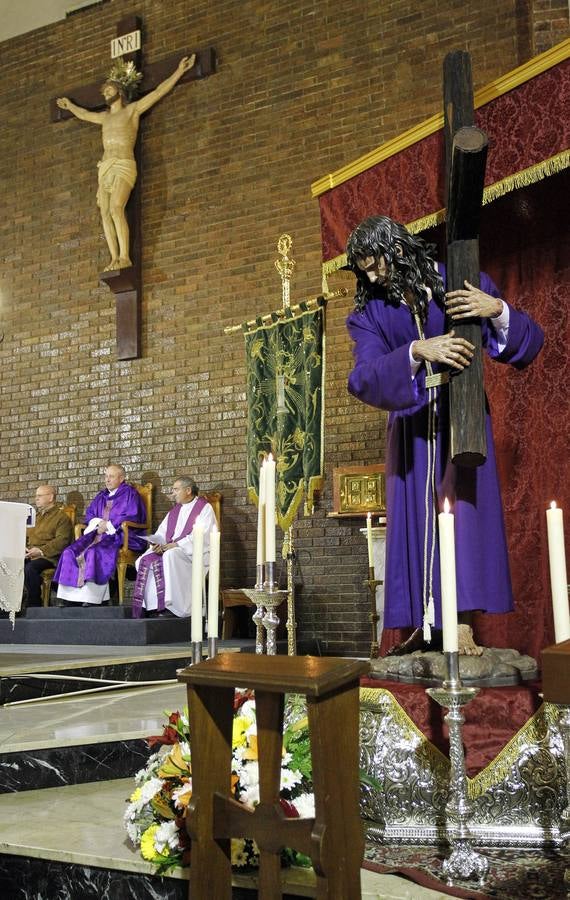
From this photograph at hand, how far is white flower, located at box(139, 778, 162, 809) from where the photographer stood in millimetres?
2256

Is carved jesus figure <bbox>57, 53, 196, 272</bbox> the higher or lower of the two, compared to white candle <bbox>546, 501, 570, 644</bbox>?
higher

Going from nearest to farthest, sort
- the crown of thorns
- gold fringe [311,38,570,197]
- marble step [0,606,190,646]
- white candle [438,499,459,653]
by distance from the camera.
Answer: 1. white candle [438,499,459,653]
2. gold fringe [311,38,570,197]
3. marble step [0,606,190,646]
4. the crown of thorns

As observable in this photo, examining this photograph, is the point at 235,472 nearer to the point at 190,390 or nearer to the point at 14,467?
the point at 190,390

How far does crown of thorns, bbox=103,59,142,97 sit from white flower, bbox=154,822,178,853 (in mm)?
7885

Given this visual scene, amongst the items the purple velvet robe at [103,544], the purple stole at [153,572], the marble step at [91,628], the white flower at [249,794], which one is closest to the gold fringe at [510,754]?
the white flower at [249,794]

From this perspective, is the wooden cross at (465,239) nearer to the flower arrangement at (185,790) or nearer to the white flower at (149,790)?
the flower arrangement at (185,790)

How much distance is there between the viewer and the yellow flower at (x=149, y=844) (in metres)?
2.20

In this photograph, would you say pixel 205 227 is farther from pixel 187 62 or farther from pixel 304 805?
pixel 304 805

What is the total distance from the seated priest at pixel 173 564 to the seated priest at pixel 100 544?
37 cm

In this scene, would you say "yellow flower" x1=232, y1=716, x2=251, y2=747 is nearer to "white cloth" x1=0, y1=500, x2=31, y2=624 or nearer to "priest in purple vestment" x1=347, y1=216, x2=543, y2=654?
"priest in purple vestment" x1=347, y1=216, x2=543, y2=654

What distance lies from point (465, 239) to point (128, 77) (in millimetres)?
7073

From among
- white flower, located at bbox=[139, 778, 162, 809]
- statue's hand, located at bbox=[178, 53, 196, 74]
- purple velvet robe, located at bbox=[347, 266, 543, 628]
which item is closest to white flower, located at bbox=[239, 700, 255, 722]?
white flower, located at bbox=[139, 778, 162, 809]

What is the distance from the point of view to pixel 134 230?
867cm

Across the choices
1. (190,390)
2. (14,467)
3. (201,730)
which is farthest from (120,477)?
(201,730)
